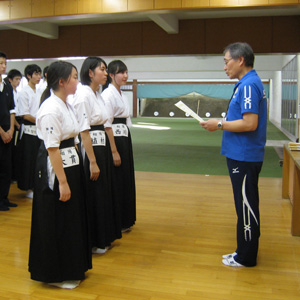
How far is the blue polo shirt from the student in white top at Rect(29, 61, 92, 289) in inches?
42.1

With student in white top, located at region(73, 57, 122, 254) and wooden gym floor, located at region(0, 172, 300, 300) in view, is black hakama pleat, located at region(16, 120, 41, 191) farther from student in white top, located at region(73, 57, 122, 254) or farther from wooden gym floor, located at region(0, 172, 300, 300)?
student in white top, located at region(73, 57, 122, 254)

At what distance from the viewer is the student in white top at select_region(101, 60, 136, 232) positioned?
124 inches

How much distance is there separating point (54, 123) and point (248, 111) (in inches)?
Result: 48.4

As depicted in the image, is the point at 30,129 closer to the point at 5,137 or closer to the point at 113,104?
the point at 5,137

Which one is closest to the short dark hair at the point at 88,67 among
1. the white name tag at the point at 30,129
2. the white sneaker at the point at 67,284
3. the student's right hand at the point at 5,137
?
the white sneaker at the point at 67,284

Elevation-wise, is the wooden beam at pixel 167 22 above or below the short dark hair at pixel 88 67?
above

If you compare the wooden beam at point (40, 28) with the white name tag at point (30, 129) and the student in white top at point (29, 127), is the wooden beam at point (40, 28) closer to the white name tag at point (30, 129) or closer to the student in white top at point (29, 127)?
the student in white top at point (29, 127)

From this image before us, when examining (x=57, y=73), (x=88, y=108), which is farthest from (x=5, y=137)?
(x=57, y=73)

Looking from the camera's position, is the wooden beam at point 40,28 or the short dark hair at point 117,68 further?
the wooden beam at point 40,28

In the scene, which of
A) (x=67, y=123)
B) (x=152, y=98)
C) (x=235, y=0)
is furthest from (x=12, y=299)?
(x=152, y=98)

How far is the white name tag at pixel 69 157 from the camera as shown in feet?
7.47

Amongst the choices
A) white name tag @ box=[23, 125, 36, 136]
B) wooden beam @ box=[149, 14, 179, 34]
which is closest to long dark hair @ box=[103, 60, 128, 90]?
white name tag @ box=[23, 125, 36, 136]

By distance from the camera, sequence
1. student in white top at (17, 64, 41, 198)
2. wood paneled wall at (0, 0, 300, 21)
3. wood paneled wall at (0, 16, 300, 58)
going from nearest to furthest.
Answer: student in white top at (17, 64, 41, 198), wood paneled wall at (0, 0, 300, 21), wood paneled wall at (0, 16, 300, 58)

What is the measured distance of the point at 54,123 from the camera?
2180 mm
